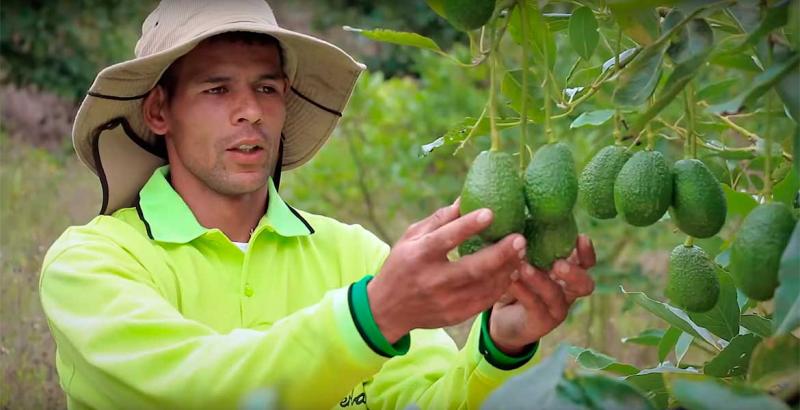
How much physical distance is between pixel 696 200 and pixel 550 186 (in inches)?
6.5

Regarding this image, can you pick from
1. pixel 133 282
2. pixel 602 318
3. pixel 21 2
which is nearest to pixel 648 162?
pixel 133 282

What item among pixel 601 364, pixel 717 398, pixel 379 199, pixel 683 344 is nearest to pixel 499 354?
pixel 601 364

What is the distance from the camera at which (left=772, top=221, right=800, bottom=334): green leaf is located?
0.93 meters

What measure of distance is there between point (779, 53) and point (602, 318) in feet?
10.6

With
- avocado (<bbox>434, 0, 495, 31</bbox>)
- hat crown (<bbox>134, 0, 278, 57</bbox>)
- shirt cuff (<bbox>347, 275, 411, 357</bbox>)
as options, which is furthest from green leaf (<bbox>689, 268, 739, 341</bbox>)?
hat crown (<bbox>134, 0, 278, 57</bbox>)

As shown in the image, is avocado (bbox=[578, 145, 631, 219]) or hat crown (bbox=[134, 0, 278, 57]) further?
hat crown (bbox=[134, 0, 278, 57])

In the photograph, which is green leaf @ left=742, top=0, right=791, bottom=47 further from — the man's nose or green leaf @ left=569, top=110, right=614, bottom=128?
the man's nose

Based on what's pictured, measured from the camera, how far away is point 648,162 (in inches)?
44.2

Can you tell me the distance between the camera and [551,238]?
1114 millimetres

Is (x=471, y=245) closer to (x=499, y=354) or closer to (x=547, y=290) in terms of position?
(x=547, y=290)

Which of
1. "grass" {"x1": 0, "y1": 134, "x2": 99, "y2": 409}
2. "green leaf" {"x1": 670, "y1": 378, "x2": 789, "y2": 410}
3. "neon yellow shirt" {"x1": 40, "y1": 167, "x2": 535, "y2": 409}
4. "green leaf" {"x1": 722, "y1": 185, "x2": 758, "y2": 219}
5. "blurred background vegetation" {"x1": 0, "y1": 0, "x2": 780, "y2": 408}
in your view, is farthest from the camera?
"blurred background vegetation" {"x1": 0, "y1": 0, "x2": 780, "y2": 408}

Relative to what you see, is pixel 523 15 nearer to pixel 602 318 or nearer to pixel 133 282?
pixel 133 282

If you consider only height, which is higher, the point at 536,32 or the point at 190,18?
the point at 536,32

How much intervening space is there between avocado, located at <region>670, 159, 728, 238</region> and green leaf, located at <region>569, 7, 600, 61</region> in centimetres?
22
